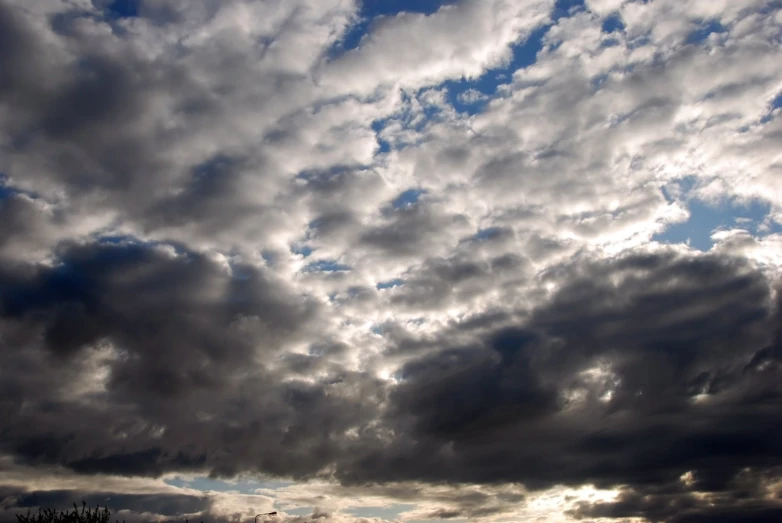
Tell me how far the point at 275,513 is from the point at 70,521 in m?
49.0

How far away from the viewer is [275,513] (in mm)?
85562

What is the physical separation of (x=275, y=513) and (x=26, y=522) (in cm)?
5673

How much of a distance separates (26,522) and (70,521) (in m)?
8.42

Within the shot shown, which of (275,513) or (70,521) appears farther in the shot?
(70,521)

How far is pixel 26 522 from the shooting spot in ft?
364

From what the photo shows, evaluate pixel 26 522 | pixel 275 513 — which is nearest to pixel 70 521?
pixel 26 522

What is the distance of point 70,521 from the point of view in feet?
361

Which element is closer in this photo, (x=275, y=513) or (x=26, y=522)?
(x=275, y=513)

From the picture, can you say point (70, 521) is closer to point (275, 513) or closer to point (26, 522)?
point (26, 522)
